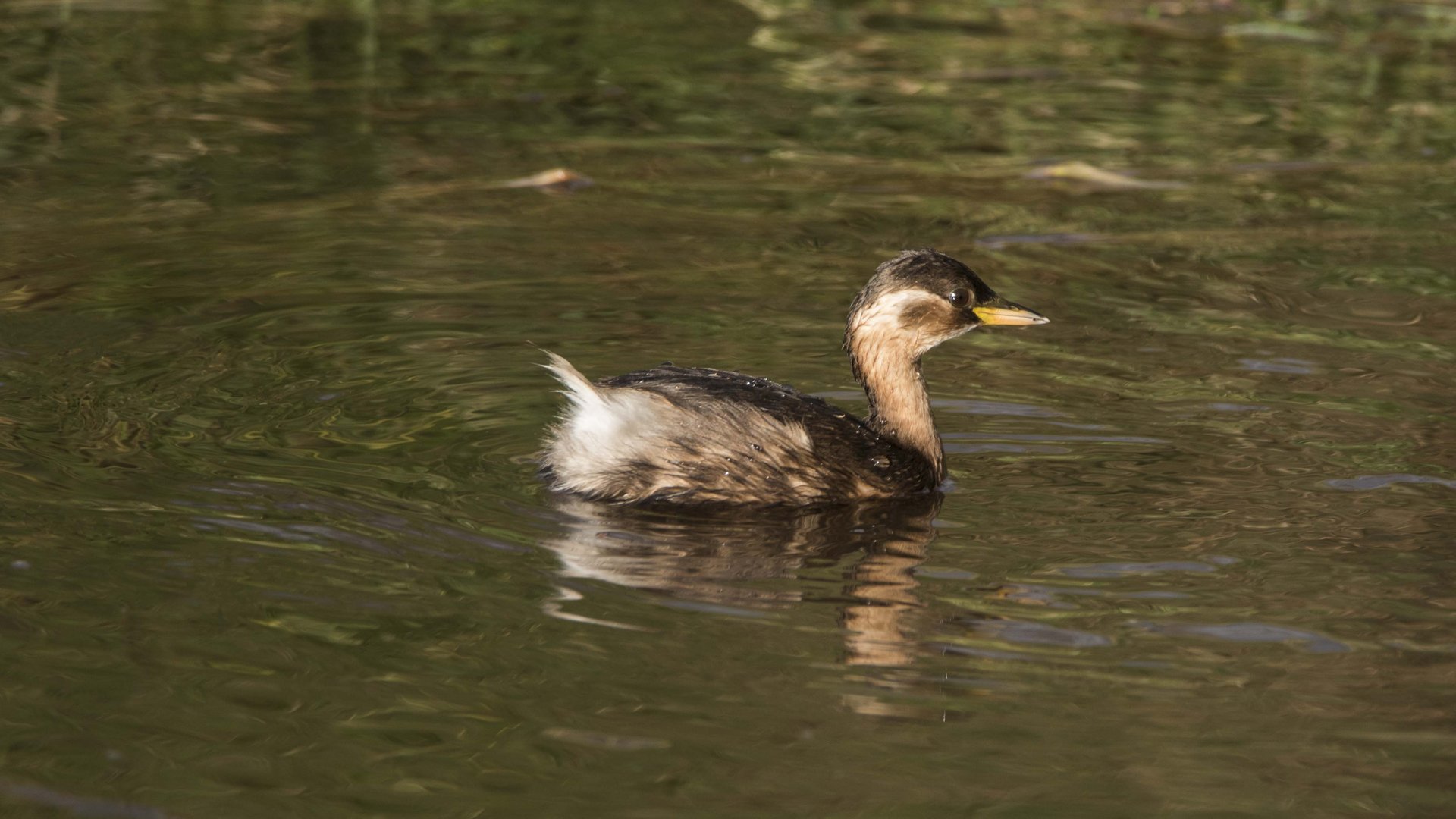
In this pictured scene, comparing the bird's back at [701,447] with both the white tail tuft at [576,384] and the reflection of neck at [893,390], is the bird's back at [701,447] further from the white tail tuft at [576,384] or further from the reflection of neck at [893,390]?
the reflection of neck at [893,390]

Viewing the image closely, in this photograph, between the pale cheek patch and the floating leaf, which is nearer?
the pale cheek patch

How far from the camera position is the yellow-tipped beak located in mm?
6957

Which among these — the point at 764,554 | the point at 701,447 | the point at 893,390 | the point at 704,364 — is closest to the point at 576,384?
the point at 701,447

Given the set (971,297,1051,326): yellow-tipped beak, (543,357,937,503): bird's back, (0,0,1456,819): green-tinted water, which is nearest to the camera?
(0,0,1456,819): green-tinted water

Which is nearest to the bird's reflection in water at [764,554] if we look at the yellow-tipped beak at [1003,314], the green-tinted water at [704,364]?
the green-tinted water at [704,364]

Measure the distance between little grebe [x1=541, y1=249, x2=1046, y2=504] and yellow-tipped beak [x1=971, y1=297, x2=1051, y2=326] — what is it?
0.47 metres

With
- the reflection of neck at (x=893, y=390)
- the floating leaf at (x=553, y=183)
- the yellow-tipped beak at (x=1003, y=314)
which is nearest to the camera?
the reflection of neck at (x=893, y=390)

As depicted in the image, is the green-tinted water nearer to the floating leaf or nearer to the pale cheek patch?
the floating leaf

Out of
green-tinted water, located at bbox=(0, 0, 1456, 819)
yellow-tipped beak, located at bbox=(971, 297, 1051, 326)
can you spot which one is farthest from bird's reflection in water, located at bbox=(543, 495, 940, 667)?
yellow-tipped beak, located at bbox=(971, 297, 1051, 326)

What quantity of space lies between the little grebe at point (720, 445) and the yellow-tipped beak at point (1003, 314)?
47 cm

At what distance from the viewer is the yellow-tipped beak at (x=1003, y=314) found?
6.96m

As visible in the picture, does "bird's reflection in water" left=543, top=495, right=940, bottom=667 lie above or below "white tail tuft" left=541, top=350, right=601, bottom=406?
below

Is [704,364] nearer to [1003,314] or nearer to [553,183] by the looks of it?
[1003,314]

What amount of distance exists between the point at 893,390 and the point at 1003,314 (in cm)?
51
